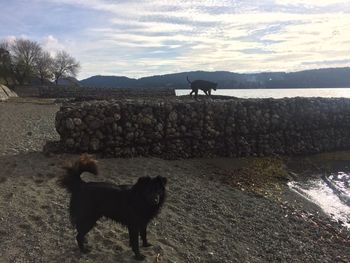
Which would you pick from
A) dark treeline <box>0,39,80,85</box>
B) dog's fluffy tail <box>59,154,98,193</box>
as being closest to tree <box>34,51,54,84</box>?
dark treeline <box>0,39,80,85</box>

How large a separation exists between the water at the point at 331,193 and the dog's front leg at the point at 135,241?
5046 millimetres

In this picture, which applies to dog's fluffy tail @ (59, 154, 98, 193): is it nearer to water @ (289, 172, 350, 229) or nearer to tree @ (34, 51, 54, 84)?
water @ (289, 172, 350, 229)

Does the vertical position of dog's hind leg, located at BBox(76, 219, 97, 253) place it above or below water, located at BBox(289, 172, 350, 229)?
above

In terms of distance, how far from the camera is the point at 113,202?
19.6 ft

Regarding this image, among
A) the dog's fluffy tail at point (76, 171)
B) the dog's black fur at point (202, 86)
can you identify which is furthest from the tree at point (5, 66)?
the dog's fluffy tail at point (76, 171)

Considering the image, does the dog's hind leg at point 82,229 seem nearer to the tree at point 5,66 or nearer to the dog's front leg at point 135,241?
the dog's front leg at point 135,241

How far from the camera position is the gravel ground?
6371mm

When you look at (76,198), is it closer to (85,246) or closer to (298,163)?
(85,246)

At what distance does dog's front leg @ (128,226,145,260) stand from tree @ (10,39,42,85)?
222 ft

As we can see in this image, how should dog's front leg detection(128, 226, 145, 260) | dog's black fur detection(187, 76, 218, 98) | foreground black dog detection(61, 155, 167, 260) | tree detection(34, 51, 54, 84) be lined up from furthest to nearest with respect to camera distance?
tree detection(34, 51, 54, 84), dog's black fur detection(187, 76, 218, 98), dog's front leg detection(128, 226, 145, 260), foreground black dog detection(61, 155, 167, 260)

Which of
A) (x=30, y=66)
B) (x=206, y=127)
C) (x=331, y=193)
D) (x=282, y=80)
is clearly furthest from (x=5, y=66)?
(x=331, y=193)

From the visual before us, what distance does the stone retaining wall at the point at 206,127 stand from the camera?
1354 centimetres

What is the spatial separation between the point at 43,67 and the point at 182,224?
74.2 metres

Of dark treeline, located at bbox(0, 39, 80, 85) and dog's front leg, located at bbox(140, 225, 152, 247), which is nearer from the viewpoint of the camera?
dog's front leg, located at bbox(140, 225, 152, 247)
